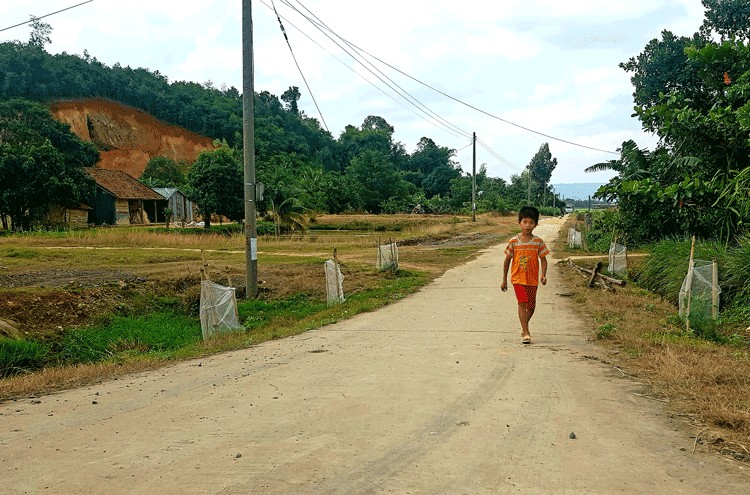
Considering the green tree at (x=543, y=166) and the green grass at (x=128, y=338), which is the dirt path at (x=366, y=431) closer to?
the green grass at (x=128, y=338)

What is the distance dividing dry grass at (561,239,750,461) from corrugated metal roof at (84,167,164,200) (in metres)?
47.9

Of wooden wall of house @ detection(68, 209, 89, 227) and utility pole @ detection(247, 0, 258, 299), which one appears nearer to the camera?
utility pole @ detection(247, 0, 258, 299)

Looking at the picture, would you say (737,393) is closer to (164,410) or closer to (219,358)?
(164,410)

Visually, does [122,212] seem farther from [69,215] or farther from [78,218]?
[69,215]

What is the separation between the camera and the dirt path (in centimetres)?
344

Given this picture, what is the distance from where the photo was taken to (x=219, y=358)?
783 centimetres

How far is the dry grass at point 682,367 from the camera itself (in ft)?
14.1

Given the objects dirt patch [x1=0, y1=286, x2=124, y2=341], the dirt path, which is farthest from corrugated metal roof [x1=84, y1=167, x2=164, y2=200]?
the dirt path

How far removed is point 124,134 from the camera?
86.4 meters

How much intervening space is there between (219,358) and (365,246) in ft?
78.7

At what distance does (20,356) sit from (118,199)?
43.5 meters

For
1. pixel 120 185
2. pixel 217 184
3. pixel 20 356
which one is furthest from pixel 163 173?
pixel 20 356

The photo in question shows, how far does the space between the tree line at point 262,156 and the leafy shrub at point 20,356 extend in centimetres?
2890

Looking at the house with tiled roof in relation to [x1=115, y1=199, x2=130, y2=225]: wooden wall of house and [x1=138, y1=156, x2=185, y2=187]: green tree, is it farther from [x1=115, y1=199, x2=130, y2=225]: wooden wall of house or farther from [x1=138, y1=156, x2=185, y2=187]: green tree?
[x1=138, y1=156, x2=185, y2=187]: green tree
